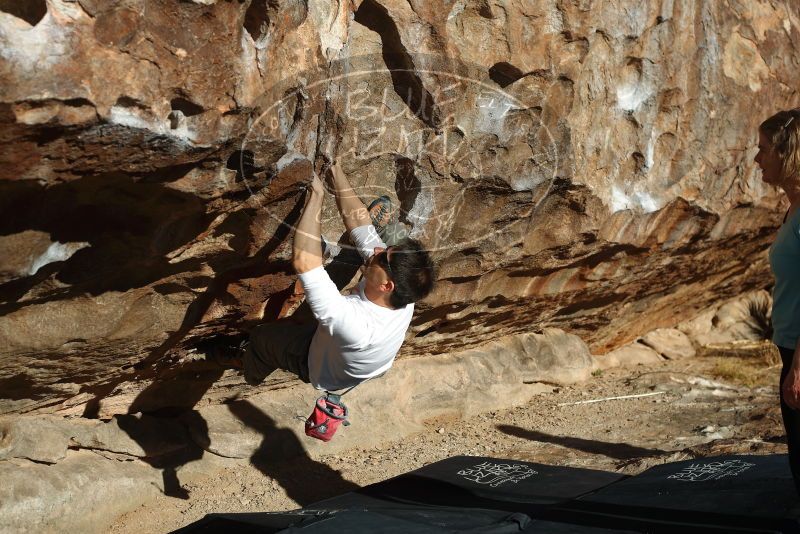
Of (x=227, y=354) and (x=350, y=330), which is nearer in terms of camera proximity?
(x=350, y=330)

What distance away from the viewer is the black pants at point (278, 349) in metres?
3.22

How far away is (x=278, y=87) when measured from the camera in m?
2.66

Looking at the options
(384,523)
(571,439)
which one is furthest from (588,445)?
(384,523)

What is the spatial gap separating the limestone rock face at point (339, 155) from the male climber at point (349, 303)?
5.1 inches

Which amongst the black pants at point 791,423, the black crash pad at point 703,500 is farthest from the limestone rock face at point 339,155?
the black pants at point 791,423

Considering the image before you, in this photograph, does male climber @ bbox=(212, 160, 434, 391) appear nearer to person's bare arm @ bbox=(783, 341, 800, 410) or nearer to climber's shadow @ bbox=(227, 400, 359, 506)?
climber's shadow @ bbox=(227, 400, 359, 506)

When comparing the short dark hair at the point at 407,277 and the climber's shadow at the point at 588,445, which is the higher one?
the short dark hair at the point at 407,277

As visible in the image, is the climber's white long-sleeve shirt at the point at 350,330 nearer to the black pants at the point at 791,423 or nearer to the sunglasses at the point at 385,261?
the sunglasses at the point at 385,261

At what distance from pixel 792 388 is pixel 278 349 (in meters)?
1.76

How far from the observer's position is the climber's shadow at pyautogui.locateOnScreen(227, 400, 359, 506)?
3.96m

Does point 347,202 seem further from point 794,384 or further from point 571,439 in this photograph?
point 571,439

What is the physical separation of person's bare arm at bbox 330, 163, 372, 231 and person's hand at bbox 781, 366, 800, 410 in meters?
1.47

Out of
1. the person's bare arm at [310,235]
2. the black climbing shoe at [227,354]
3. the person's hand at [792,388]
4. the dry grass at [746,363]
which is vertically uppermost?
the person's bare arm at [310,235]

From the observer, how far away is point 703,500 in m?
2.98
